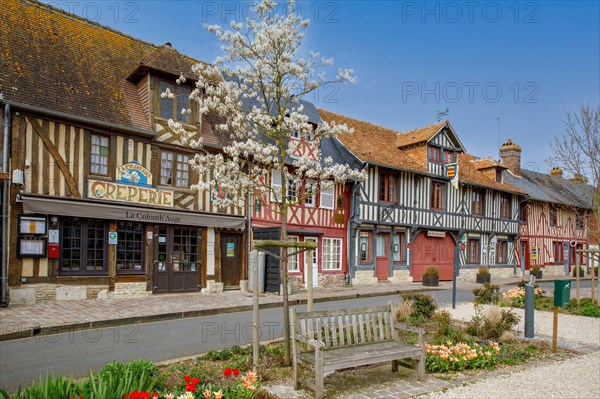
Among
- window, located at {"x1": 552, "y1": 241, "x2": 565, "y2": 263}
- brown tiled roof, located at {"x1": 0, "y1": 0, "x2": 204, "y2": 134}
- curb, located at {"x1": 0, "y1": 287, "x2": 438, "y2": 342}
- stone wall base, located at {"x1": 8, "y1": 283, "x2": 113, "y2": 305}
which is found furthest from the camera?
window, located at {"x1": 552, "y1": 241, "x2": 565, "y2": 263}

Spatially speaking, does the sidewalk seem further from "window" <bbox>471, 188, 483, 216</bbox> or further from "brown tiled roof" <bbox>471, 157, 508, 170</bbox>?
"brown tiled roof" <bbox>471, 157, 508, 170</bbox>

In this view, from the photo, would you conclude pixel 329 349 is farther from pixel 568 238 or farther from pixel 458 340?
pixel 568 238

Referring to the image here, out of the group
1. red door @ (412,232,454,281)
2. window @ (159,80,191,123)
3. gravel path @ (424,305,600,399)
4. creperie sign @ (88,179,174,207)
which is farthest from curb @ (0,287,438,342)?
red door @ (412,232,454,281)

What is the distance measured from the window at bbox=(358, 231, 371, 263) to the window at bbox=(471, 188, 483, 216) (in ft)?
28.6

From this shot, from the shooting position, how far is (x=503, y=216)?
2900 cm

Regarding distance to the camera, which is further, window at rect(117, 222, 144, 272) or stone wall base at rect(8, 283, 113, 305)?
window at rect(117, 222, 144, 272)

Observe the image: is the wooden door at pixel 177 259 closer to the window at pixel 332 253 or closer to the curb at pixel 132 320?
the curb at pixel 132 320

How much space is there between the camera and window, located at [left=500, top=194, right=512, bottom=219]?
28.9 meters

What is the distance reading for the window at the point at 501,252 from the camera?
1142 inches

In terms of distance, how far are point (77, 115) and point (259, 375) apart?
10137 millimetres

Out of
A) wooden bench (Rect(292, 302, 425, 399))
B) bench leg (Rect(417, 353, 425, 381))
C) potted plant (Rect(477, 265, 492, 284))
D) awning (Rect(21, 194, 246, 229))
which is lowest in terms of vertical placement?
potted plant (Rect(477, 265, 492, 284))

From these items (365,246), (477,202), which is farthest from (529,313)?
(477,202)

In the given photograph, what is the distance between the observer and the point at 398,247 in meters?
22.7

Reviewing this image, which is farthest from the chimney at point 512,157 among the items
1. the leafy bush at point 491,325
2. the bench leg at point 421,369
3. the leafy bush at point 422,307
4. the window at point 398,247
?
the bench leg at point 421,369
